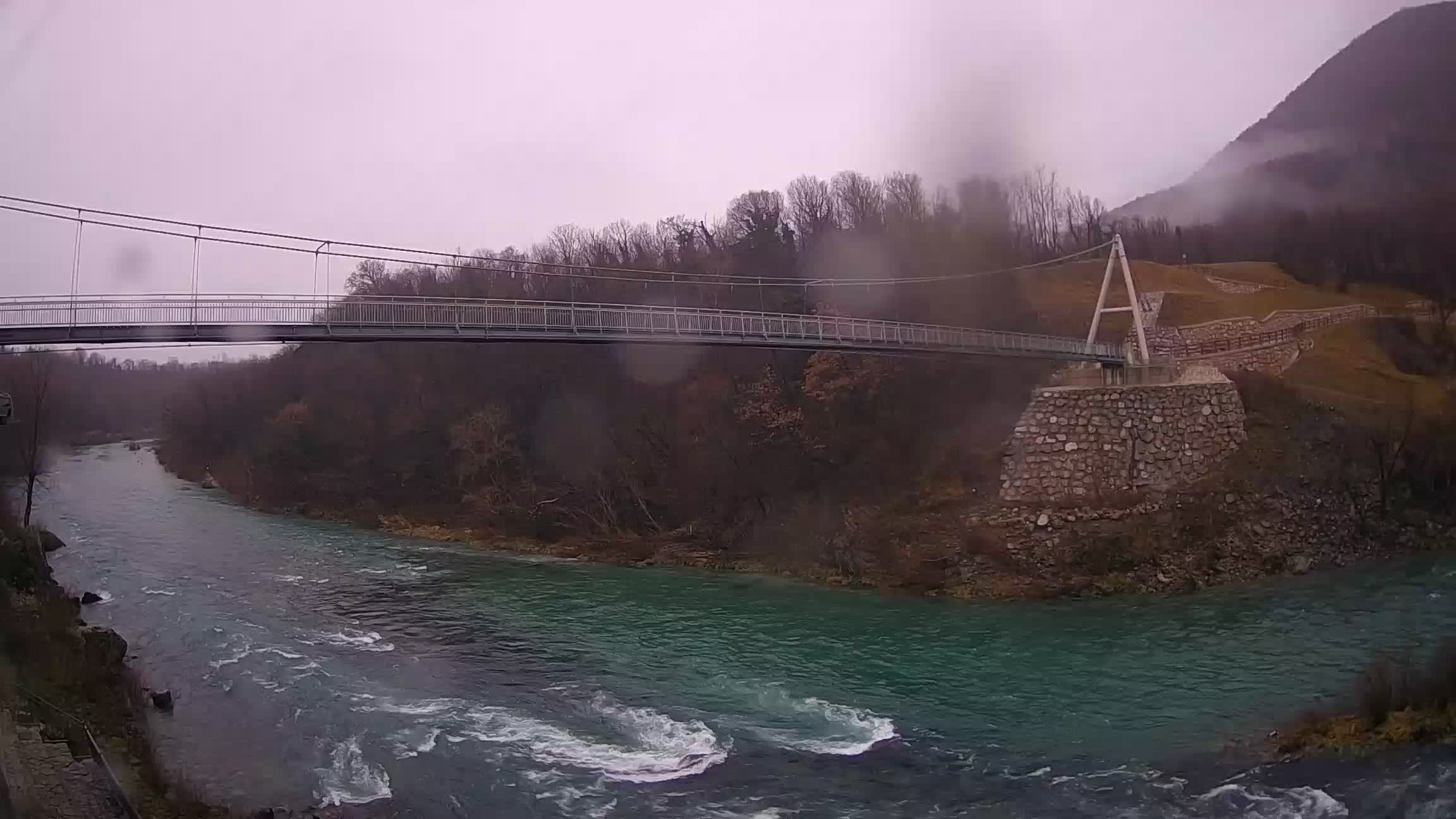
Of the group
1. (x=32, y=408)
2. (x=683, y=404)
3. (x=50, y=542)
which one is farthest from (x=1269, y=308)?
(x=32, y=408)

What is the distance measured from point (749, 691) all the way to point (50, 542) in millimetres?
24032

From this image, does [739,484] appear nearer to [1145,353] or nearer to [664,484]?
[664,484]

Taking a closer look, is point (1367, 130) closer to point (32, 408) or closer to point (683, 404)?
point (683, 404)

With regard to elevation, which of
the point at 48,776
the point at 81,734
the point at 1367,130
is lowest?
the point at 81,734

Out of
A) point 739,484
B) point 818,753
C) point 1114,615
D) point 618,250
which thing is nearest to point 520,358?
point 618,250

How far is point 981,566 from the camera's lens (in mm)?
21703

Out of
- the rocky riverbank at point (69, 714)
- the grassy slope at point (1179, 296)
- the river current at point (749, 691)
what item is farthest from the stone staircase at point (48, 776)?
the grassy slope at point (1179, 296)

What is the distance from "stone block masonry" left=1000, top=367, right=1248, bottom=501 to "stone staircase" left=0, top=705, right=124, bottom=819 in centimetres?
2056

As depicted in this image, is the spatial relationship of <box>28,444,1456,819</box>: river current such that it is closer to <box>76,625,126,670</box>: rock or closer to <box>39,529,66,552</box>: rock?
<box>76,625,126,670</box>: rock

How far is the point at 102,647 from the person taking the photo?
15250 millimetres

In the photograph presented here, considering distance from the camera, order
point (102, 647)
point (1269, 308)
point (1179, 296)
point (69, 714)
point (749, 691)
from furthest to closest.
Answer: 1. point (1179, 296)
2. point (1269, 308)
3. point (102, 647)
4. point (749, 691)
5. point (69, 714)

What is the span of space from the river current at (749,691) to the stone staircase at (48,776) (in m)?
1.58

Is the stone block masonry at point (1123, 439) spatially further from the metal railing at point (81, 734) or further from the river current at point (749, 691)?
the metal railing at point (81, 734)

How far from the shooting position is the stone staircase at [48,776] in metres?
8.56
